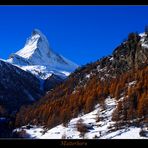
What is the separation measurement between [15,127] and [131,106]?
2.32 m

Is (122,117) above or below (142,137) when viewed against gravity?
above

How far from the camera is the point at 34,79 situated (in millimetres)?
181750

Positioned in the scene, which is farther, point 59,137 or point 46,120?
point 46,120

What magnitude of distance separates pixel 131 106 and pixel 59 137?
101 inches

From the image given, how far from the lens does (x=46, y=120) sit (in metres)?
8.02
